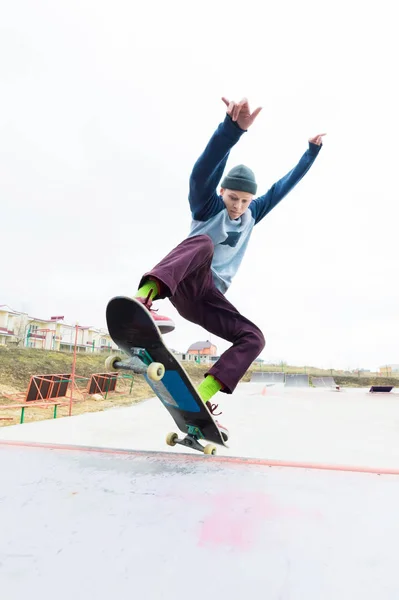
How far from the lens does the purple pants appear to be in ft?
5.69

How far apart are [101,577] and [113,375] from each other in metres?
14.7

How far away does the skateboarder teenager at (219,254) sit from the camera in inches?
66.2

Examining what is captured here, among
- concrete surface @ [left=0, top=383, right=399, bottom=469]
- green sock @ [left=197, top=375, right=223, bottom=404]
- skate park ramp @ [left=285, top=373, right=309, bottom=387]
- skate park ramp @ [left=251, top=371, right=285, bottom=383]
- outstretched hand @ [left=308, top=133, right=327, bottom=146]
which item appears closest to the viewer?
green sock @ [left=197, top=375, right=223, bottom=404]

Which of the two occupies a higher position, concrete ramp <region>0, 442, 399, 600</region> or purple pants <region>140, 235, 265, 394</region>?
purple pants <region>140, 235, 265, 394</region>

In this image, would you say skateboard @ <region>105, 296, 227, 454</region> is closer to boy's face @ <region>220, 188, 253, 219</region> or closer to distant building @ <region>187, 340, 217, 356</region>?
boy's face @ <region>220, 188, 253, 219</region>

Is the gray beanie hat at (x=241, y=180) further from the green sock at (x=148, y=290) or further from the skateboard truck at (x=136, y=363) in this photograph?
the skateboard truck at (x=136, y=363)

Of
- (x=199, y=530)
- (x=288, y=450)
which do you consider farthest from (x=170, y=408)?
(x=288, y=450)

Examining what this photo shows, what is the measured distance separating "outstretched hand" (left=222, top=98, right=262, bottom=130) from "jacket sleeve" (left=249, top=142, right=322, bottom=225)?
706 millimetres

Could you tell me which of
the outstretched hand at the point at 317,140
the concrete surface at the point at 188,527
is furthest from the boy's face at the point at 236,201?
the concrete surface at the point at 188,527

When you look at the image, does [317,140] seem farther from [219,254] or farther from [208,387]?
[208,387]

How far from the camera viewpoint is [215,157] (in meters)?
1.71

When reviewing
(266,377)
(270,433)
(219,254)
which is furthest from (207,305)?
(266,377)

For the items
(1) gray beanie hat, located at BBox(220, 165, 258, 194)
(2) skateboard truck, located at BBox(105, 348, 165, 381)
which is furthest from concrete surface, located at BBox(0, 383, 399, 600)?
(1) gray beanie hat, located at BBox(220, 165, 258, 194)

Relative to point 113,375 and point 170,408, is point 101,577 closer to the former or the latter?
point 170,408
